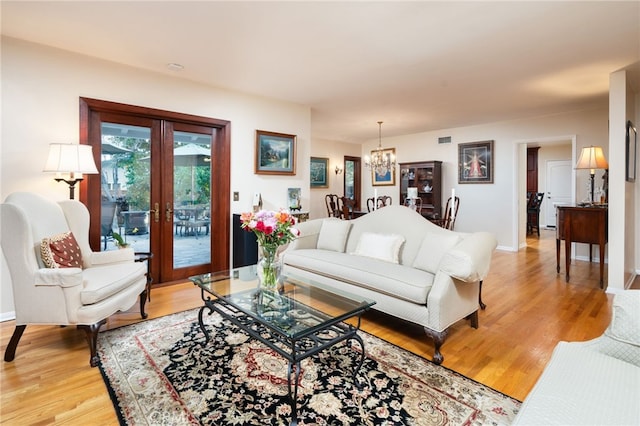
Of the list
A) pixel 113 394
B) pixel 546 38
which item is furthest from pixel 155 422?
pixel 546 38

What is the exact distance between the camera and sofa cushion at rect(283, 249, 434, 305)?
91.1 inches

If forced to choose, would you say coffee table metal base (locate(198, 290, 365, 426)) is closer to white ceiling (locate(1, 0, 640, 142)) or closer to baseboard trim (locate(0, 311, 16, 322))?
baseboard trim (locate(0, 311, 16, 322))

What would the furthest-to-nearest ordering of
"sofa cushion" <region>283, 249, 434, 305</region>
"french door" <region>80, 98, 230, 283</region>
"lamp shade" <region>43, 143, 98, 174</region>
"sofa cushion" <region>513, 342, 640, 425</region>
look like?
"french door" <region>80, 98, 230, 283</region>, "lamp shade" <region>43, 143, 98, 174</region>, "sofa cushion" <region>283, 249, 434, 305</region>, "sofa cushion" <region>513, 342, 640, 425</region>

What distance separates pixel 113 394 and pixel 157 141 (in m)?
2.90

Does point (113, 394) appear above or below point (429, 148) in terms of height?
below

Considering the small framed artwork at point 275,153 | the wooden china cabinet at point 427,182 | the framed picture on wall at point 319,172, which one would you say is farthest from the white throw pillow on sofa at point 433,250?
the framed picture on wall at point 319,172

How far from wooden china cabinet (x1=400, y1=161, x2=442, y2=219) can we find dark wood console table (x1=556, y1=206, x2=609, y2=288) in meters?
2.50

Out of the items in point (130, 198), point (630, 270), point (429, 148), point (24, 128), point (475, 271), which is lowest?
point (630, 270)

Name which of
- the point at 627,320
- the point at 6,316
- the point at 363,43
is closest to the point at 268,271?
the point at 627,320

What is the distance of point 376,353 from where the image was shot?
2.23 m

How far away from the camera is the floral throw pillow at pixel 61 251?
2.20m

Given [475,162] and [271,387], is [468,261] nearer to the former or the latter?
[271,387]

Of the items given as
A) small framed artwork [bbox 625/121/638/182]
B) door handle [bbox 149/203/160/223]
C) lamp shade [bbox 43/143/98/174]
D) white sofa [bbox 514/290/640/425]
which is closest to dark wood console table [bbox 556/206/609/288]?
small framed artwork [bbox 625/121/638/182]

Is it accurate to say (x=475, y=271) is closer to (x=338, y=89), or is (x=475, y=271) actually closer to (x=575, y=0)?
(x=575, y=0)
